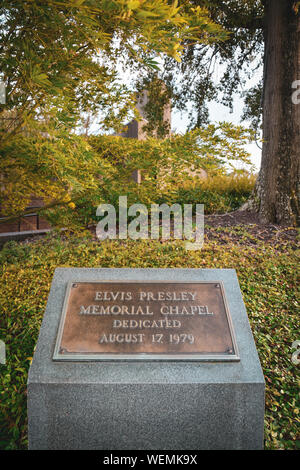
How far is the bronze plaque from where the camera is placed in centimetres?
262

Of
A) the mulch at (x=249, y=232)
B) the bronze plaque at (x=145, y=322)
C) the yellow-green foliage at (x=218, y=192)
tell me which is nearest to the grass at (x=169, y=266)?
the mulch at (x=249, y=232)

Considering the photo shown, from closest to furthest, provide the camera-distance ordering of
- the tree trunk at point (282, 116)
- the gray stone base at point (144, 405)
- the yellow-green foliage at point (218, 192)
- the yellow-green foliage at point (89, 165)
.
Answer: the gray stone base at point (144, 405) → the yellow-green foliage at point (89, 165) → the tree trunk at point (282, 116) → the yellow-green foliage at point (218, 192)

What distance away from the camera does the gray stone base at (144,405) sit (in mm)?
2492

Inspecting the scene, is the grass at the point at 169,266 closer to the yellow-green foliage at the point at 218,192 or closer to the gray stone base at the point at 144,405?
the gray stone base at the point at 144,405

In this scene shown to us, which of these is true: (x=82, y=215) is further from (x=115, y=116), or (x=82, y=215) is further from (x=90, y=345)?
(x=90, y=345)

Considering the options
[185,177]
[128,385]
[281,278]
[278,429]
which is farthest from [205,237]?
[128,385]

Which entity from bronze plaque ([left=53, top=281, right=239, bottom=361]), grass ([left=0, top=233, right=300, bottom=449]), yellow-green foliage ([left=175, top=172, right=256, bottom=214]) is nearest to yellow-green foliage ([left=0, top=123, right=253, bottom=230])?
bronze plaque ([left=53, top=281, right=239, bottom=361])

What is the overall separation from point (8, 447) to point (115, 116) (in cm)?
319

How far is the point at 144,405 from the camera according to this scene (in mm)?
2514

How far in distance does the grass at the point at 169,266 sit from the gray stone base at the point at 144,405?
0.49 metres

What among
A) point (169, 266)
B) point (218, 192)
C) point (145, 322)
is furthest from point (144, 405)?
point (218, 192)

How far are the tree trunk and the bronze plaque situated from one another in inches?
186

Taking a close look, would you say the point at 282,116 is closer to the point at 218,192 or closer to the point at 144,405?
the point at 218,192

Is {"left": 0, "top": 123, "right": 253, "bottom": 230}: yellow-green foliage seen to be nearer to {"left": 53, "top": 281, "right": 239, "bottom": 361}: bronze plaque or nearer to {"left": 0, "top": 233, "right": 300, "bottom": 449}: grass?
{"left": 53, "top": 281, "right": 239, "bottom": 361}: bronze plaque
